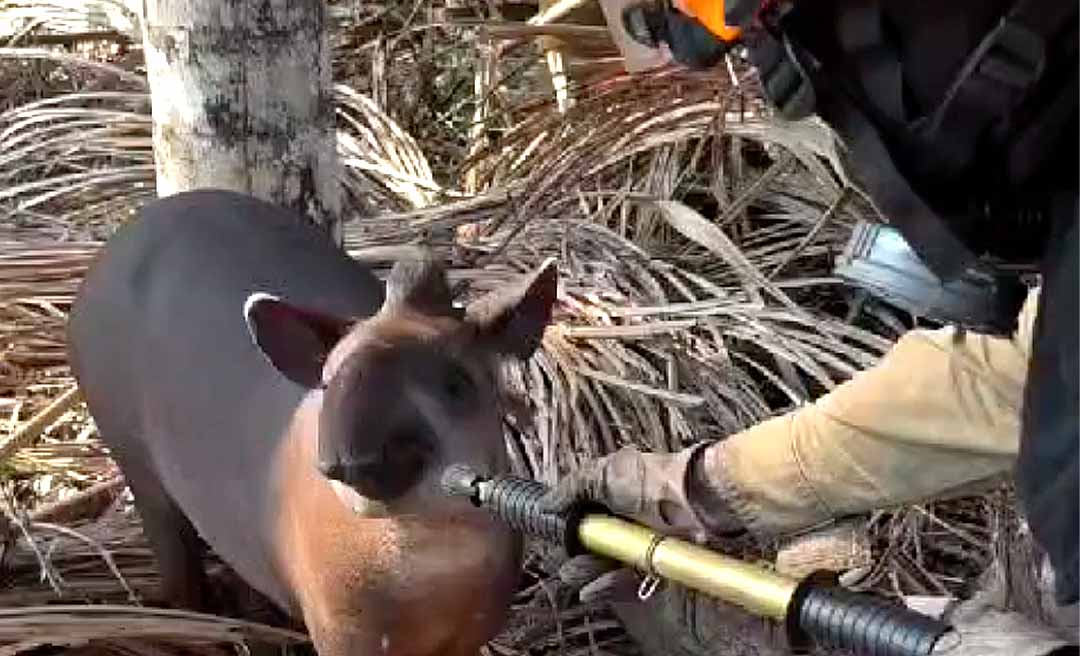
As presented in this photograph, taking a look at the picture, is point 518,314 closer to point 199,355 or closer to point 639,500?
point 639,500

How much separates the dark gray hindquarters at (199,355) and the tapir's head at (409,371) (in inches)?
12.6

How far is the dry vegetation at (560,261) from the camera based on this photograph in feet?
12.6

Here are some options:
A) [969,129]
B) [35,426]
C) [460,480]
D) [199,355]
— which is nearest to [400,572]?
[460,480]

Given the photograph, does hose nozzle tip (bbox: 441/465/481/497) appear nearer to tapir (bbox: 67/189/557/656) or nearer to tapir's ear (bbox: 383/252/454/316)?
tapir (bbox: 67/189/557/656)

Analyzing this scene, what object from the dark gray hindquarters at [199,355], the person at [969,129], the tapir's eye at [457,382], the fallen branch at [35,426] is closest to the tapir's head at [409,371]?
the tapir's eye at [457,382]

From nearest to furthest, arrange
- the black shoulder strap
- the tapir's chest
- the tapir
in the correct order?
1. the black shoulder strap
2. the tapir
3. the tapir's chest

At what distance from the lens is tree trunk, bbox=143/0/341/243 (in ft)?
12.2

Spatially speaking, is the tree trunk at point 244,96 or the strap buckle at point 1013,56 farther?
the tree trunk at point 244,96

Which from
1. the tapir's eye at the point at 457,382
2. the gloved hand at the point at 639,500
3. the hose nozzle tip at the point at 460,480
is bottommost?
the gloved hand at the point at 639,500

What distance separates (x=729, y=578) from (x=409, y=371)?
69 cm

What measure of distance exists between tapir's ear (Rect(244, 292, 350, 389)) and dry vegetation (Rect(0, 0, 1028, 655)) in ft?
3.24

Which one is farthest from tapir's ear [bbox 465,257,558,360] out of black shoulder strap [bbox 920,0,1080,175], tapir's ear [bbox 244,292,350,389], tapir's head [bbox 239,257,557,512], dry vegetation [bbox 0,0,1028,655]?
black shoulder strap [bbox 920,0,1080,175]

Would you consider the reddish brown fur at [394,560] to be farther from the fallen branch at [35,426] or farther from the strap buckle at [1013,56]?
the fallen branch at [35,426]

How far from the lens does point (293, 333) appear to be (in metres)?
2.81
